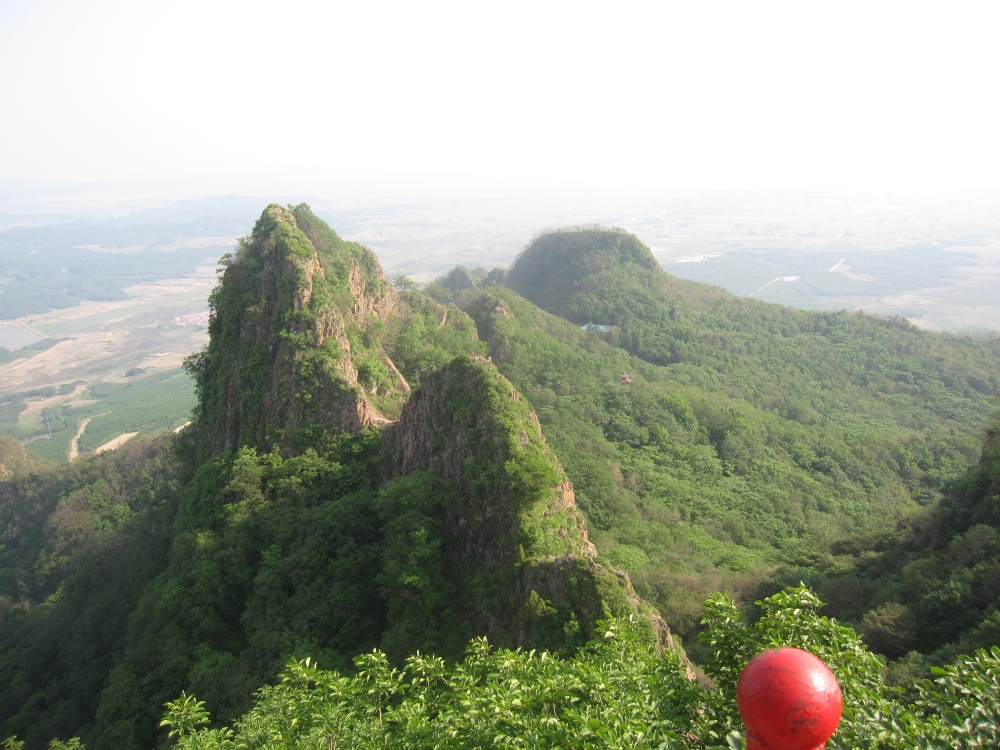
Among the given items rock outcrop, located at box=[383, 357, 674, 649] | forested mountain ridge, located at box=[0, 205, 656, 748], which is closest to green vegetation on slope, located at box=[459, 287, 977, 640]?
rock outcrop, located at box=[383, 357, 674, 649]

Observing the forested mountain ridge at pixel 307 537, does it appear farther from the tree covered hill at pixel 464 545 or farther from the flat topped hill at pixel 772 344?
the flat topped hill at pixel 772 344

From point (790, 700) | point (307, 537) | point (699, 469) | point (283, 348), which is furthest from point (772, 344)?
point (790, 700)

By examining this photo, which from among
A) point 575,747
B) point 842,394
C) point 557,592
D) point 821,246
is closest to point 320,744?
point 575,747

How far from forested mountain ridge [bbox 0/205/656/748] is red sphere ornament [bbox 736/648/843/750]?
10.5 meters

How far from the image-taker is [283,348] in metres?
30.9

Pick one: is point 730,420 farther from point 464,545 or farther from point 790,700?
point 790,700

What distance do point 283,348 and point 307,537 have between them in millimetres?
11474

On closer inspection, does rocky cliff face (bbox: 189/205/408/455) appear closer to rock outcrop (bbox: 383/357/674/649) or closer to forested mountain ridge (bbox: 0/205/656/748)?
forested mountain ridge (bbox: 0/205/656/748)

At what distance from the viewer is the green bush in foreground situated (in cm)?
671

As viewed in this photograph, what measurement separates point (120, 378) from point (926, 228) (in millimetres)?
239884

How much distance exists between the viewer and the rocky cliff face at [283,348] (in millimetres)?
29469

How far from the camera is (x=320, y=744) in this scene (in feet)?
34.9

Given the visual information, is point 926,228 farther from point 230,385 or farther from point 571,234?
point 230,385

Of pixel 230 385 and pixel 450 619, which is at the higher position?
pixel 230 385
